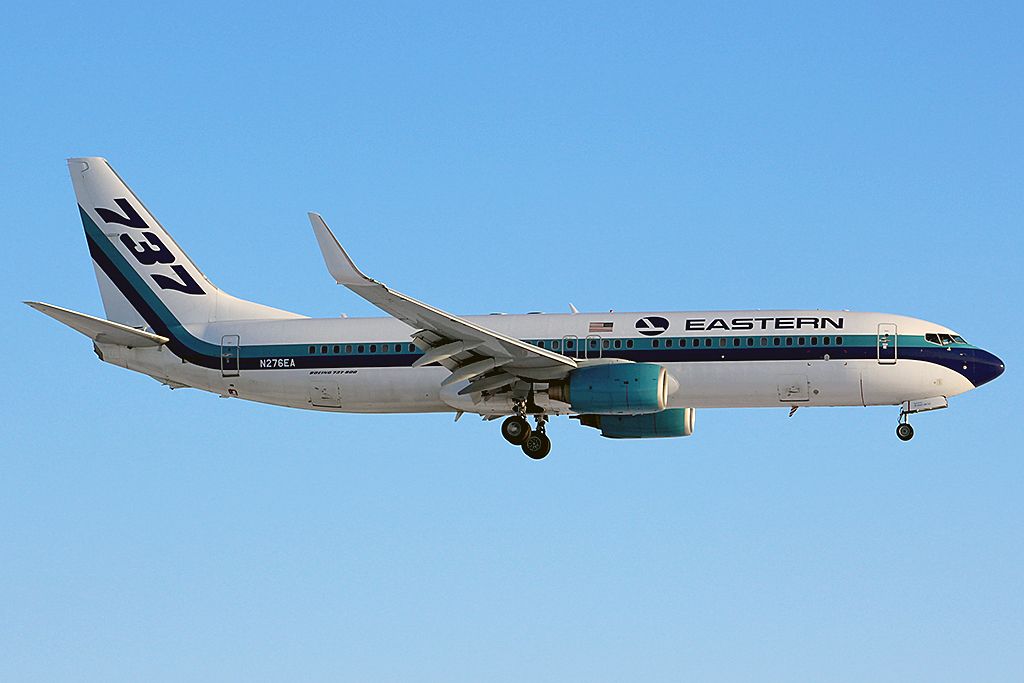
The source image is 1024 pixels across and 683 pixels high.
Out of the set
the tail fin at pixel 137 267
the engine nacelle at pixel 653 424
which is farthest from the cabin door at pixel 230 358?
the engine nacelle at pixel 653 424

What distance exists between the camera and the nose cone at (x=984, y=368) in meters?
54.4

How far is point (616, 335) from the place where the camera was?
55219 mm

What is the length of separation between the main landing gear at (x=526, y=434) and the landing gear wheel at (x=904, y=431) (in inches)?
444

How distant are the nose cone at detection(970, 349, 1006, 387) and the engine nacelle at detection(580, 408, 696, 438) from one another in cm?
927

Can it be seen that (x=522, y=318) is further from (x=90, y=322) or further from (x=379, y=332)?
(x=90, y=322)

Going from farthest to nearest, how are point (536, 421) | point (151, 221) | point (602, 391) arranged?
point (151, 221) < point (536, 421) < point (602, 391)

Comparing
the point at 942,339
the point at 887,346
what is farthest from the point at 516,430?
the point at 942,339

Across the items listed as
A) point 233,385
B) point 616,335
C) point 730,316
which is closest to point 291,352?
point 233,385

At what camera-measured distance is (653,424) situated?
189ft

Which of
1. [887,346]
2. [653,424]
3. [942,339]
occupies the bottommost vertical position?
[653,424]

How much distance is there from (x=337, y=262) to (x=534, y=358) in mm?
8052

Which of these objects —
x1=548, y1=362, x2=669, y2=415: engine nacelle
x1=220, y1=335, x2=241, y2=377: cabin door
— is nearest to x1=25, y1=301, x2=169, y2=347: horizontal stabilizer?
x1=220, y1=335, x2=241, y2=377: cabin door

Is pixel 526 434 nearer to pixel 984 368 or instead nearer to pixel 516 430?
pixel 516 430

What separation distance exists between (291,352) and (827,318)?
17.8m
